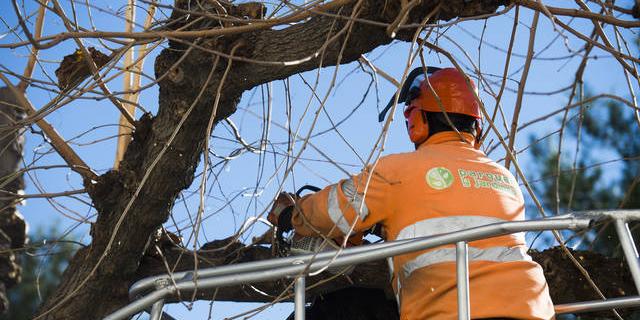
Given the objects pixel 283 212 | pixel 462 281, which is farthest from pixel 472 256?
pixel 283 212

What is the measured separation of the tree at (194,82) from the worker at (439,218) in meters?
0.18

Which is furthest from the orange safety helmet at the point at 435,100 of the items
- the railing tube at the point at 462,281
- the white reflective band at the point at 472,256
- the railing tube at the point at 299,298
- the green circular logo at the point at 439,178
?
the railing tube at the point at 299,298

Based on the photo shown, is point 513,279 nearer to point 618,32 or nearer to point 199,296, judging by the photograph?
point 618,32

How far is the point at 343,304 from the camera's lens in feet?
12.5

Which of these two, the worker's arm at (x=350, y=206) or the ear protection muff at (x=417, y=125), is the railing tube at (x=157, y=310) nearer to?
the worker's arm at (x=350, y=206)

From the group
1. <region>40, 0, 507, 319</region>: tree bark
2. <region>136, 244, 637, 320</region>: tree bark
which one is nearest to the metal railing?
<region>40, 0, 507, 319</region>: tree bark

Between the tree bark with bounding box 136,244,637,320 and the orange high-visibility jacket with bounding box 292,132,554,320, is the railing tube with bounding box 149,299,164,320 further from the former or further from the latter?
the tree bark with bounding box 136,244,637,320

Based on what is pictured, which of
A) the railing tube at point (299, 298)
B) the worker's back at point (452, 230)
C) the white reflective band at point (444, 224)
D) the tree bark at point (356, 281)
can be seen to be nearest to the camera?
the railing tube at point (299, 298)

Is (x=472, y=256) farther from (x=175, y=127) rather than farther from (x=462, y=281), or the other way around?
(x=175, y=127)

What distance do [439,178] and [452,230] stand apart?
0.67 feet

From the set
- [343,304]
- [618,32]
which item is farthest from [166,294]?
[618,32]

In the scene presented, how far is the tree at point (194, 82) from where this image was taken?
3.00 meters

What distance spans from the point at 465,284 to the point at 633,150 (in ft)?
21.8

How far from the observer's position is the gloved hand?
11.3ft
